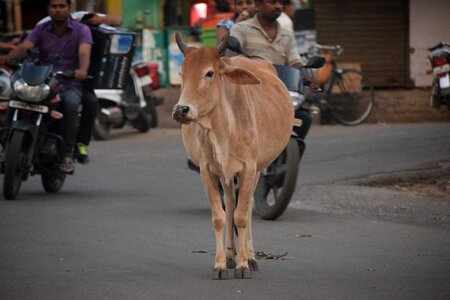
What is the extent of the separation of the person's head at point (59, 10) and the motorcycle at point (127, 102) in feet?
21.7

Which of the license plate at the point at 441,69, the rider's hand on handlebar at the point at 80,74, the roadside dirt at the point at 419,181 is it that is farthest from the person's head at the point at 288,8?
the rider's hand on handlebar at the point at 80,74

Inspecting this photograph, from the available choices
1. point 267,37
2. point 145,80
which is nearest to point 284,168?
point 267,37

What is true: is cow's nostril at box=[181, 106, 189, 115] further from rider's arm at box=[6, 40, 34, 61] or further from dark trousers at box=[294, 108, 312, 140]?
rider's arm at box=[6, 40, 34, 61]

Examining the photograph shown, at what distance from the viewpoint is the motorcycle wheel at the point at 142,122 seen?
20.1m

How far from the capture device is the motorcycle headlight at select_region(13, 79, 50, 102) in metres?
11.8

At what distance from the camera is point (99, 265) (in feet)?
26.3

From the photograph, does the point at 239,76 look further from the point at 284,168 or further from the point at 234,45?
the point at 284,168

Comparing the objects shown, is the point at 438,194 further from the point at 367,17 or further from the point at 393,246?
the point at 367,17

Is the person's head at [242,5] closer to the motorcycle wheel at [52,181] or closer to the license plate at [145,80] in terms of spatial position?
the motorcycle wheel at [52,181]

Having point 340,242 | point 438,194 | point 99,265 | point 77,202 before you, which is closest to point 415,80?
point 438,194

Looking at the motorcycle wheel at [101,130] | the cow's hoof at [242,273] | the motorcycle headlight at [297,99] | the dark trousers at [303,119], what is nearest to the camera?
the cow's hoof at [242,273]

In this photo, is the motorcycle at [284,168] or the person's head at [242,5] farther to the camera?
the person's head at [242,5]

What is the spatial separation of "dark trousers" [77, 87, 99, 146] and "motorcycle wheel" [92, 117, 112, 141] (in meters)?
6.47

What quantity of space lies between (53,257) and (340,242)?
7.06 feet
